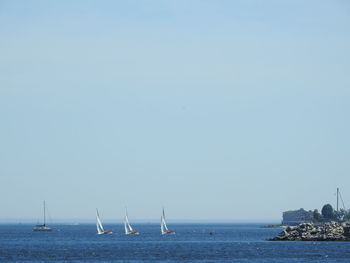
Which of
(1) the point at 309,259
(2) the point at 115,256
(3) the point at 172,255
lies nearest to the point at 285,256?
(1) the point at 309,259

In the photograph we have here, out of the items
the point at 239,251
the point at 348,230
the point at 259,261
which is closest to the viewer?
the point at 259,261

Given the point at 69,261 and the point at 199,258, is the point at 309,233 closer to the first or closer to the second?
the point at 199,258

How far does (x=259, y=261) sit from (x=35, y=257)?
3176cm

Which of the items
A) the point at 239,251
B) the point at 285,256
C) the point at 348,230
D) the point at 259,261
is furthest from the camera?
the point at 348,230

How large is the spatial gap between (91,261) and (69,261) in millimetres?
2961

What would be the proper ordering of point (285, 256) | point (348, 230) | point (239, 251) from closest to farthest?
point (285, 256) < point (239, 251) < point (348, 230)

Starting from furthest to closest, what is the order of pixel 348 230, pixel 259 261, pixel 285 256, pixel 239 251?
pixel 348 230
pixel 239 251
pixel 285 256
pixel 259 261

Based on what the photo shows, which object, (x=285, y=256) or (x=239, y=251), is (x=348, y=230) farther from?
(x=285, y=256)

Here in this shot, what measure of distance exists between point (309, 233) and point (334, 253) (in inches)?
1666

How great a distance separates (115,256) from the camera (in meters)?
116

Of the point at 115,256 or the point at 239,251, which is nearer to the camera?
the point at 115,256

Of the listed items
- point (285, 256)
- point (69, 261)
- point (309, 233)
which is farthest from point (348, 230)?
point (69, 261)

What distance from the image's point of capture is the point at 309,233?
16050cm

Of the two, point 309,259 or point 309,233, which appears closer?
point 309,259
